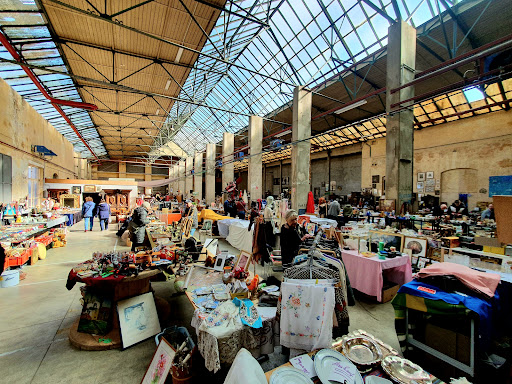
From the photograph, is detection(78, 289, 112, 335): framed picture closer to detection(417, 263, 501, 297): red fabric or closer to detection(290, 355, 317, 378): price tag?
detection(290, 355, 317, 378): price tag

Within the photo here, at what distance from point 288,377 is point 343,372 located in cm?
37

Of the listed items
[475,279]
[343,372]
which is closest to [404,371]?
[343,372]

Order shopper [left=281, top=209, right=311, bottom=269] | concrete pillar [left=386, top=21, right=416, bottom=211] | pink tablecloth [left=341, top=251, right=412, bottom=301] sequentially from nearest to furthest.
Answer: pink tablecloth [left=341, top=251, right=412, bottom=301] < shopper [left=281, top=209, right=311, bottom=269] < concrete pillar [left=386, top=21, right=416, bottom=211]

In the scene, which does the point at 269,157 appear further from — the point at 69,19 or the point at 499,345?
the point at 499,345

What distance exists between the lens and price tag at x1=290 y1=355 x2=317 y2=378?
1.52 m

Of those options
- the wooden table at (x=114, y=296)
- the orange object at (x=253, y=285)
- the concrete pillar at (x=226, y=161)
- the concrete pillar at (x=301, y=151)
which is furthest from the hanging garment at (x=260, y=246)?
the concrete pillar at (x=226, y=161)

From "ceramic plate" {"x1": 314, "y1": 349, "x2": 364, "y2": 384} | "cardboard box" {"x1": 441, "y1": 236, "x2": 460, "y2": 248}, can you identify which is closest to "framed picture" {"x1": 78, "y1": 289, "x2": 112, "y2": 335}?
"ceramic plate" {"x1": 314, "y1": 349, "x2": 364, "y2": 384}

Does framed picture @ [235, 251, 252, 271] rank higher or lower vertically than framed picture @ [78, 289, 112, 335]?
higher

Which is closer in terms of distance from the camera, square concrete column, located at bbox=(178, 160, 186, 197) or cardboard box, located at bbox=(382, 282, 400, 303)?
cardboard box, located at bbox=(382, 282, 400, 303)

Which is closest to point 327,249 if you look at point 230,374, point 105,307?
point 230,374

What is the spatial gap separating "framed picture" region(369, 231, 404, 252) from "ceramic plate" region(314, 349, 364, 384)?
344cm

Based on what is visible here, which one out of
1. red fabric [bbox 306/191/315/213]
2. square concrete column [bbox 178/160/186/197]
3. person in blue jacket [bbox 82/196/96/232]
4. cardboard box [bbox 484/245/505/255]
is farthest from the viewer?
square concrete column [bbox 178/160/186/197]

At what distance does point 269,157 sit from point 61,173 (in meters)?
17.0

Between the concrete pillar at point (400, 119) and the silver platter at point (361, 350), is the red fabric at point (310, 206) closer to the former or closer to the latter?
the concrete pillar at point (400, 119)
